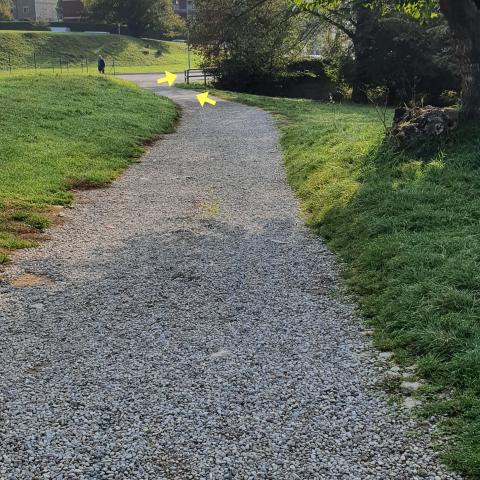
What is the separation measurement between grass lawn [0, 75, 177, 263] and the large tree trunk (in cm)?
628

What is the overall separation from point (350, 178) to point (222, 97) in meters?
17.5

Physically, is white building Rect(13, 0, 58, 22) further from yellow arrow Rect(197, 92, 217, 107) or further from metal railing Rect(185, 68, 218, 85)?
yellow arrow Rect(197, 92, 217, 107)

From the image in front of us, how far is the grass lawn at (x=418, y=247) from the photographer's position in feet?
12.2

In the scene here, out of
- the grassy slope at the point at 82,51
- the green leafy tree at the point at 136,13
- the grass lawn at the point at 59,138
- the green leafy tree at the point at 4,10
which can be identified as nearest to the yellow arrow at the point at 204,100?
A: the grass lawn at the point at 59,138

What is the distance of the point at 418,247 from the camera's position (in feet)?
19.2

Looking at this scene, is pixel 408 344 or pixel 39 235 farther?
pixel 39 235

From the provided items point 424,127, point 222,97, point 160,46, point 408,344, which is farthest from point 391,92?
point 160,46

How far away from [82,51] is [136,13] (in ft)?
47.9

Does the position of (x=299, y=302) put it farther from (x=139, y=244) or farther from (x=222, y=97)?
(x=222, y=97)

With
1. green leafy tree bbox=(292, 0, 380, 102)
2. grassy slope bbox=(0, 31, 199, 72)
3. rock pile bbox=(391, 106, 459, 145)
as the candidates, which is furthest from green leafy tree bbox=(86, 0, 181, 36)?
rock pile bbox=(391, 106, 459, 145)

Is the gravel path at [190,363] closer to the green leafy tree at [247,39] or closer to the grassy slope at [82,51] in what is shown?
the green leafy tree at [247,39]

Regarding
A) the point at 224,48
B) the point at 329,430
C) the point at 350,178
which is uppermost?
the point at 224,48

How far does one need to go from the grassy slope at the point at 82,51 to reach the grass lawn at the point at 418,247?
39627mm

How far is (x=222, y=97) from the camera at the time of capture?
2575 centimetres
